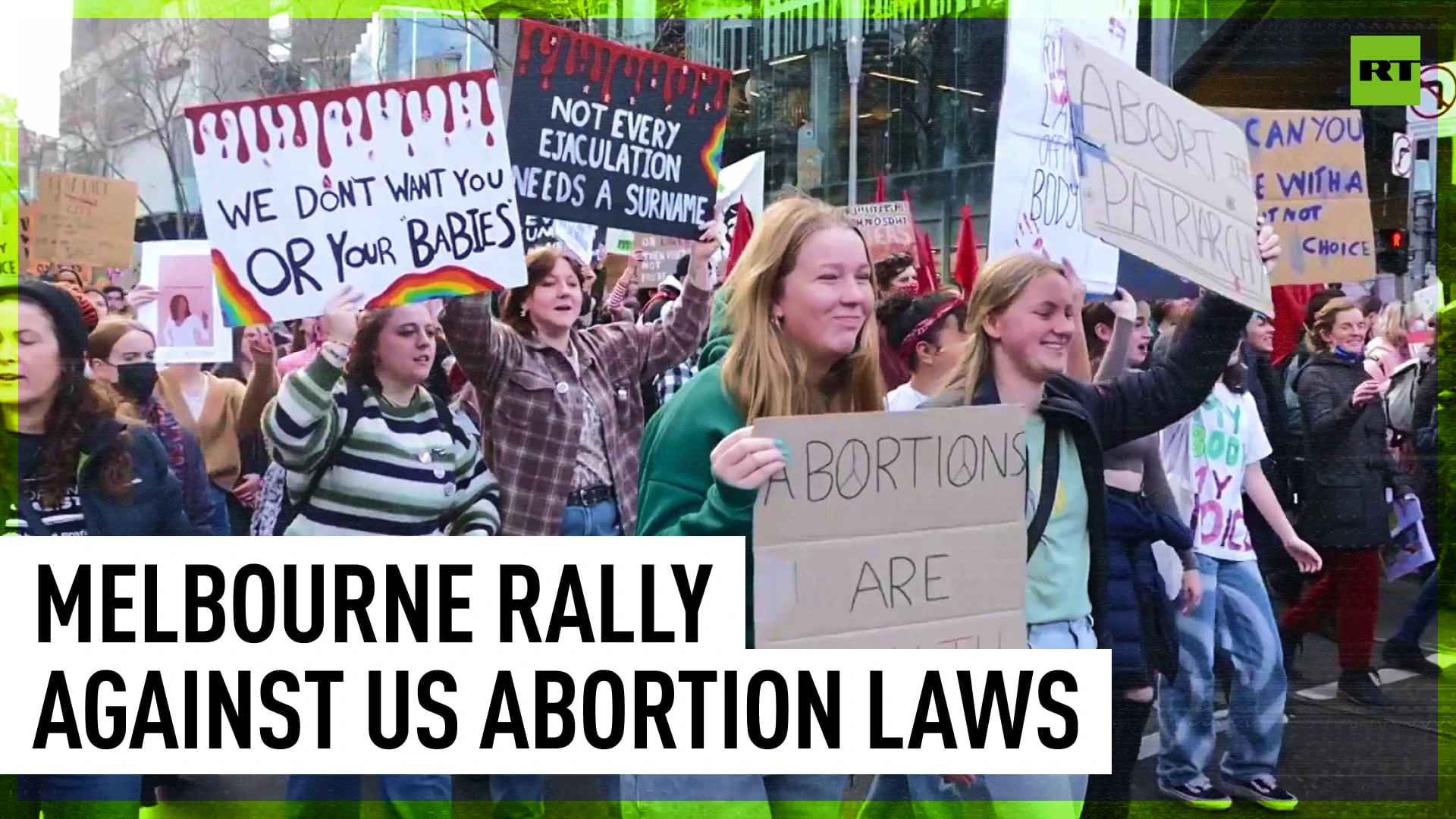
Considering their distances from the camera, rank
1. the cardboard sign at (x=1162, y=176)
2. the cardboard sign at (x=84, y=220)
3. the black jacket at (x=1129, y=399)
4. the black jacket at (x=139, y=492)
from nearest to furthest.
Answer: the cardboard sign at (x=84, y=220)
the black jacket at (x=139, y=492)
the cardboard sign at (x=1162, y=176)
the black jacket at (x=1129, y=399)

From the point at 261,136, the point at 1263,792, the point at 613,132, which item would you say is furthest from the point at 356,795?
the point at 1263,792

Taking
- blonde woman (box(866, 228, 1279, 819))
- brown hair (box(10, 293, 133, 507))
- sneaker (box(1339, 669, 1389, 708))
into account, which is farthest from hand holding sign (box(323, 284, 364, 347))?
sneaker (box(1339, 669, 1389, 708))

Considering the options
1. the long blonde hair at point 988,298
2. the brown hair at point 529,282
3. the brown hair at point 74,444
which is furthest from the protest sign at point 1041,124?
the brown hair at point 74,444

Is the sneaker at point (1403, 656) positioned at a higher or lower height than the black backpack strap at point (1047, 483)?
lower

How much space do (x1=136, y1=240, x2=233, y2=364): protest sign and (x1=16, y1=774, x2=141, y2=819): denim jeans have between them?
877mm

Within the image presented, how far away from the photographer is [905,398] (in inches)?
125

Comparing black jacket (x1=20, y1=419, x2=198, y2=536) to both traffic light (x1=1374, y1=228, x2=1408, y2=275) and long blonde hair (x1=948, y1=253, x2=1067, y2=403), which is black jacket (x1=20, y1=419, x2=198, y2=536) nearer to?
long blonde hair (x1=948, y1=253, x2=1067, y2=403)

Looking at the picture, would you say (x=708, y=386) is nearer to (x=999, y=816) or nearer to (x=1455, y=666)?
(x=999, y=816)

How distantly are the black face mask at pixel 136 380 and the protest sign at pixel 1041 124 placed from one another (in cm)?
165

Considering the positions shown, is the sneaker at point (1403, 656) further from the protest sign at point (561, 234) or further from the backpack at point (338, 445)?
the backpack at point (338, 445)

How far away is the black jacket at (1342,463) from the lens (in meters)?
3.25

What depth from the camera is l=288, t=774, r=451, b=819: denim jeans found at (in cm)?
315

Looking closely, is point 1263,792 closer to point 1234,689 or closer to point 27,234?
point 1234,689

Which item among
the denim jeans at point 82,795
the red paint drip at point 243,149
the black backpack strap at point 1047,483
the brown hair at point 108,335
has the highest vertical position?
the red paint drip at point 243,149
